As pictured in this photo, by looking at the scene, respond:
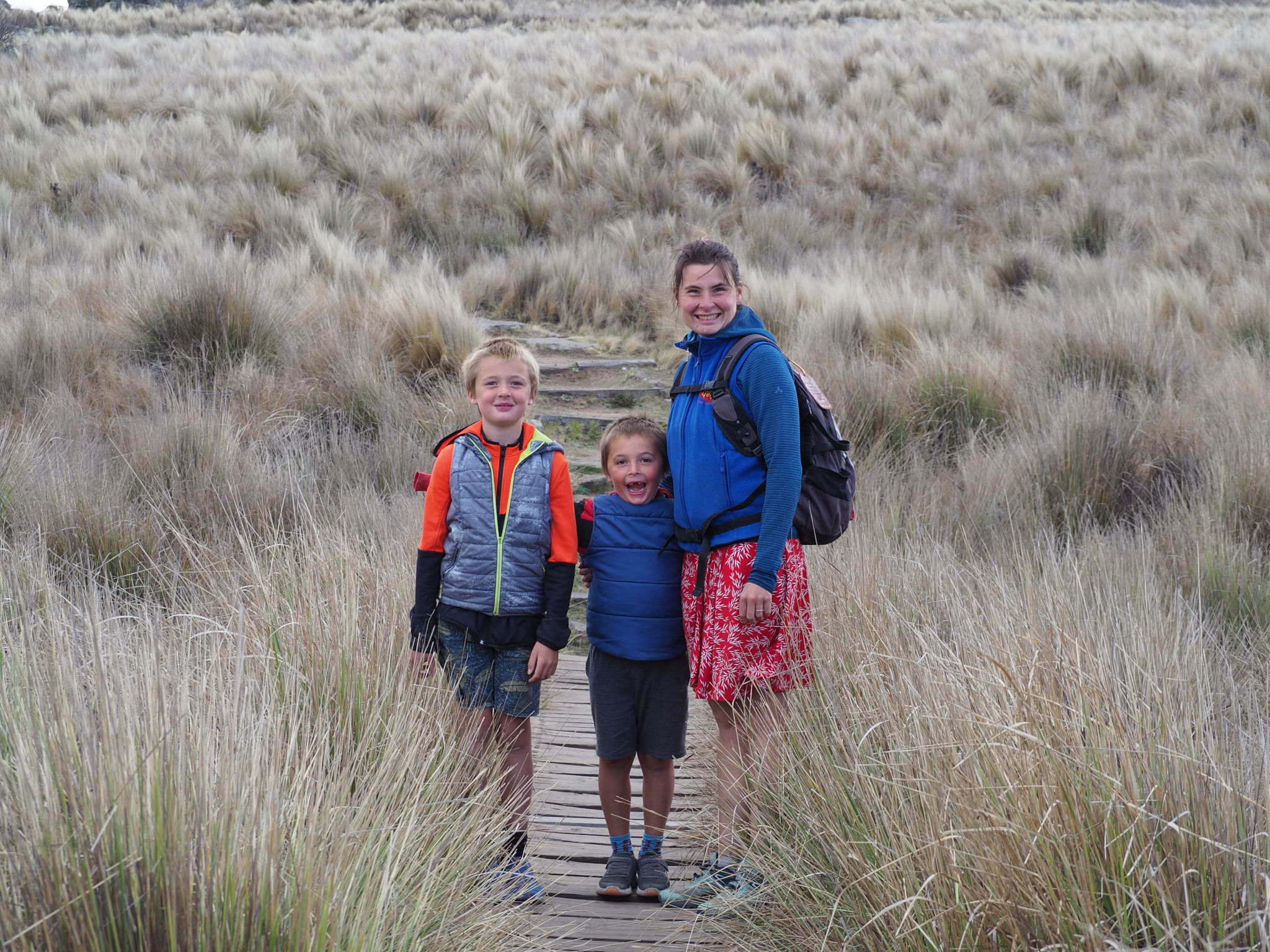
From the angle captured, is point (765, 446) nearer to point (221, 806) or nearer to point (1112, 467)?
point (221, 806)

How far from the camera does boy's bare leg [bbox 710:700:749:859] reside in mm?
3355

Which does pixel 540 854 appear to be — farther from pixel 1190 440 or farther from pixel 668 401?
pixel 668 401

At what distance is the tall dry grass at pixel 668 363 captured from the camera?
2107mm

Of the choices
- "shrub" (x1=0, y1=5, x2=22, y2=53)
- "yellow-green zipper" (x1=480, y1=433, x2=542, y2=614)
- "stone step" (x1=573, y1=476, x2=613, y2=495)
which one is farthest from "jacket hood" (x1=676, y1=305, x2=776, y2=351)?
"shrub" (x1=0, y1=5, x2=22, y2=53)

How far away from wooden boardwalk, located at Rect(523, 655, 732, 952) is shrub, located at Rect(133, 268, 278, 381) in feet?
14.9

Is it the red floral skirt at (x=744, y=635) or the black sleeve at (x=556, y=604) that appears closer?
the red floral skirt at (x=744, y=635)

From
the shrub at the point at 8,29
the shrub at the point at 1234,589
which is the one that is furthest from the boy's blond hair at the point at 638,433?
the shrub at the point at 8,29

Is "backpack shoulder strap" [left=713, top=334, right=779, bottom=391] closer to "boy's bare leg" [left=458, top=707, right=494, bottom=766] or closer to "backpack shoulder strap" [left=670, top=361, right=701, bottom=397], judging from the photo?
"backpack shoulder strap" [left=670, top=361, right=701, bottom=397]

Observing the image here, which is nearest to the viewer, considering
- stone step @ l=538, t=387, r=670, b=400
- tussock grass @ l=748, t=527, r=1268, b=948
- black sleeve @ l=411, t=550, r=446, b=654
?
tussock grass @ l=748, t=527, r=1268, b=948

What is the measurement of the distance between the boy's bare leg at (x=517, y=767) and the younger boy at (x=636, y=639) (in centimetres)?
27

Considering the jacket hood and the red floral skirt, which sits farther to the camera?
the jacket hood

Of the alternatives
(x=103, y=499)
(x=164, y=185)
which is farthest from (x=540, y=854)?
(x=164, y=185)

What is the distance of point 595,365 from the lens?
31.1 feet

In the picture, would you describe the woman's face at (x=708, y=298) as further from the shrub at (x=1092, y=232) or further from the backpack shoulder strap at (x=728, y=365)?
the shrub at (x=1092, y=232)
